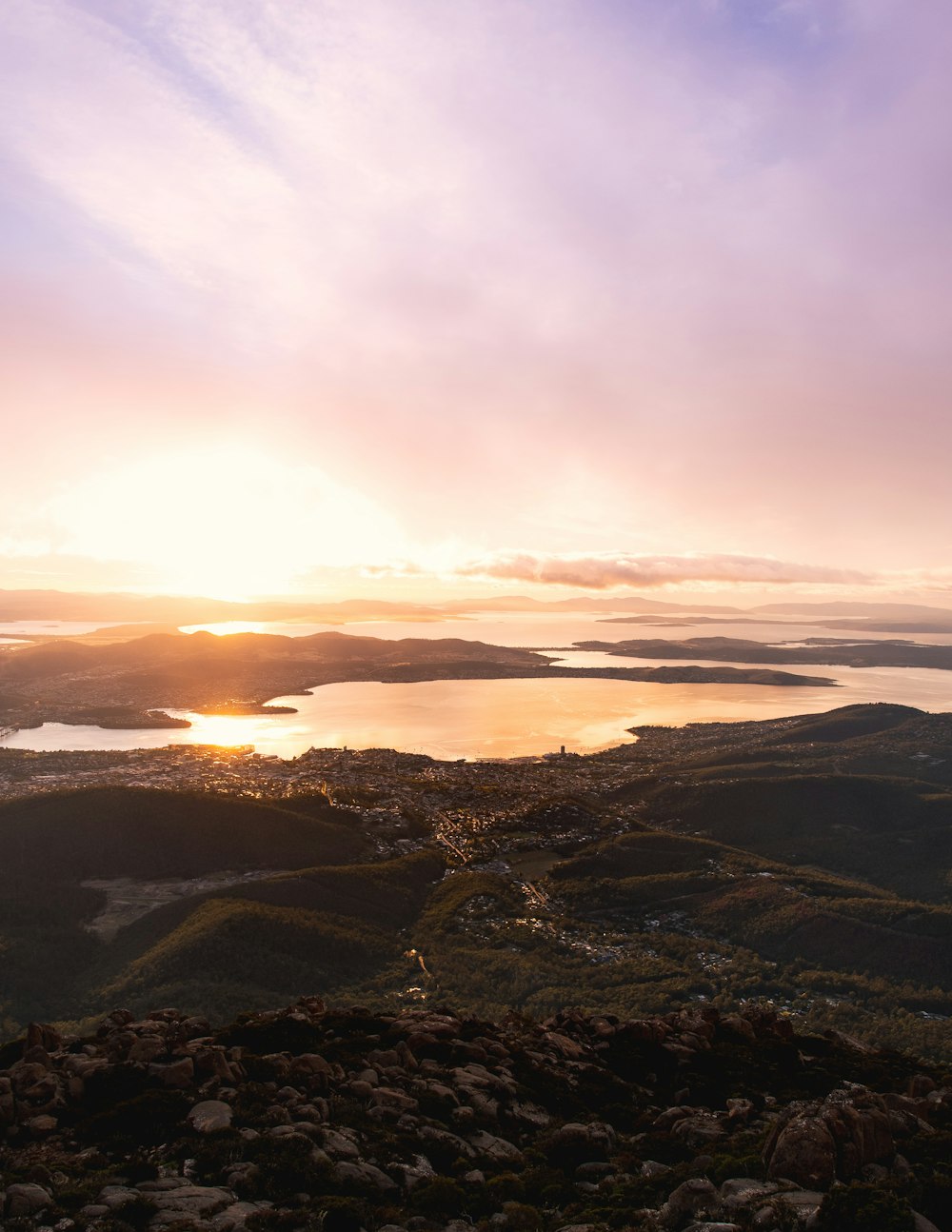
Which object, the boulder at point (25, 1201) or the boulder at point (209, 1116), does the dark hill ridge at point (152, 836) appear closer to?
the boulder at point (209, 1116)

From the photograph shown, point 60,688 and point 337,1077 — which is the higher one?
point 337,1077

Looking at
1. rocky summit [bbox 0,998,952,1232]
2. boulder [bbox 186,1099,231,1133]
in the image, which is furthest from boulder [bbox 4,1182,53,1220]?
boulder [bbox 186,1099,231,1133]

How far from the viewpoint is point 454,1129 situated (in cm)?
1390

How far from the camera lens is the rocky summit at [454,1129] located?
398 inches

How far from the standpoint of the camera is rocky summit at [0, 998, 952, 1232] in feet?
33.2

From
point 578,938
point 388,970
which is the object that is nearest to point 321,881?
point 388,970

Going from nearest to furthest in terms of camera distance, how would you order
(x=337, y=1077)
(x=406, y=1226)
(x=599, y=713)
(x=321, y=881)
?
(x=406, y=1226)
(x=337, y=1077)
(x=321, y=881)
(x=599, y=713)

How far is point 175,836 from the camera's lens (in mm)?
51000

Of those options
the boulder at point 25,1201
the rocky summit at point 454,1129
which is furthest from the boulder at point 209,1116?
the boulder at point 25,1201

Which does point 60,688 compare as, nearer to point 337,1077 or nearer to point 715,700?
point 715,700

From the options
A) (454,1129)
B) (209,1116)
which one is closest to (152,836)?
(209,1116)

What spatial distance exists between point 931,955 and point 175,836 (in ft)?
166

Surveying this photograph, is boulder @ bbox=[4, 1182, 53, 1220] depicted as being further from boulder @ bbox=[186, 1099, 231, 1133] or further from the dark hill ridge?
the dark hill ridge

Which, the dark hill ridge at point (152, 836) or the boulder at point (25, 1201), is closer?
the boulder at point (25, 1201)
